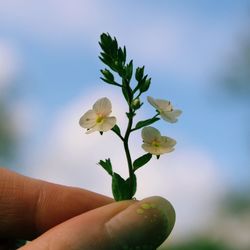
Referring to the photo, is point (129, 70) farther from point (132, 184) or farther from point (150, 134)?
point (132, 184)

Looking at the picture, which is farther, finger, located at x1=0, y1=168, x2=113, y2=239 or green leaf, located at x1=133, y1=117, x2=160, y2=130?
finger, located at x1=0, y1=168, x2=113, y2=239

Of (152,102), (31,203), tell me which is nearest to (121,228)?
(152,102)

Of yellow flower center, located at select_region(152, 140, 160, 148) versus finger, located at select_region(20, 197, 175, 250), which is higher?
yellow flower center, located at select_region(152, 140, 160, 148)

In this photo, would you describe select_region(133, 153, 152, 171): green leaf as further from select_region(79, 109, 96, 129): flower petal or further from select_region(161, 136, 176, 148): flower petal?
select_region(79, 109, 96, 129): flower petal

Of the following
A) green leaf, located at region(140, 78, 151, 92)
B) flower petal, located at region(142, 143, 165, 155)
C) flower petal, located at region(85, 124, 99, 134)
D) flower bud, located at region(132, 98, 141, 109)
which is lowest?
flower petal, located at region(142, 143, 165, 155)

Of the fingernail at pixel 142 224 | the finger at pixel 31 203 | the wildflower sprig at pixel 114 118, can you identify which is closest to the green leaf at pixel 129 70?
the wildflower sprig at pixel 114 118

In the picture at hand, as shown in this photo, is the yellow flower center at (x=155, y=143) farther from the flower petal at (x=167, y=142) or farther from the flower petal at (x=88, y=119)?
the flower petal at (x=88, y=119)

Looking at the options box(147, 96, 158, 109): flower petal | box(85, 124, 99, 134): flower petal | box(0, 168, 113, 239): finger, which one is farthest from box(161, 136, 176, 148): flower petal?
box(0, 168, 113, 239): finger
